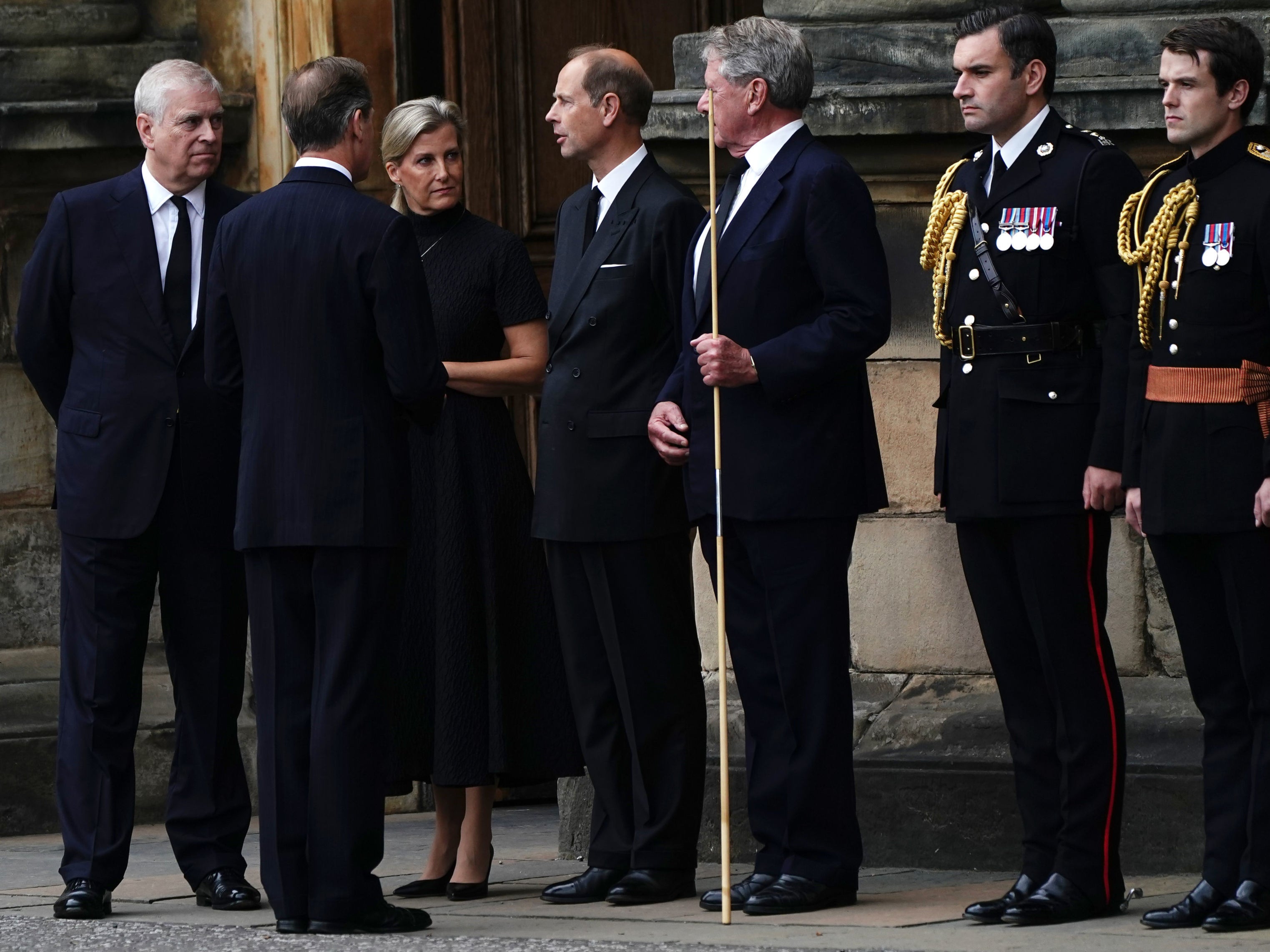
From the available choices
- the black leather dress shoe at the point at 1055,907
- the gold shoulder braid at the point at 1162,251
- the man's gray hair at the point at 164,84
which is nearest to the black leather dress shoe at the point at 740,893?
the black leather dress shoe at the point at 1055,907

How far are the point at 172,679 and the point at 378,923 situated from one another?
3.75 ft

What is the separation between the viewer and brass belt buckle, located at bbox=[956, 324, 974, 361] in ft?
18.4

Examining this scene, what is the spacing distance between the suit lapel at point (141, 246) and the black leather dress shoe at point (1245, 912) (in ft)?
9.56

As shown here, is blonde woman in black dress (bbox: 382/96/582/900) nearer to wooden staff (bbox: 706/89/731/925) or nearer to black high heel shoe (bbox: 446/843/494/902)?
black high heel shoe (bbox: 446/843/494/902)

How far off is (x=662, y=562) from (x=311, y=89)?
1.45 metres

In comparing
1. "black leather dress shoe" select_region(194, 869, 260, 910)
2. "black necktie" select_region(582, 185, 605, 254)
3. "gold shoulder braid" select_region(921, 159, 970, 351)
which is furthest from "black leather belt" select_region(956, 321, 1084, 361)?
"black leather dress shoe" select_region(194, 869, 260, 910)

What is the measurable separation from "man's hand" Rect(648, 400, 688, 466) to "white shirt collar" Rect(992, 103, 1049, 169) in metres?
0.99

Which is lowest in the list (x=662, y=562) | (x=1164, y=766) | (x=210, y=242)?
(x=1164, y=766)

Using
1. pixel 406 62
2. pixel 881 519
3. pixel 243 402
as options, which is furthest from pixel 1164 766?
pixel 406 62

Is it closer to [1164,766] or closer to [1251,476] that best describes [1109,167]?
[1251,476]

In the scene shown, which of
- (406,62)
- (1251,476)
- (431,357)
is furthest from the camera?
(406,62)

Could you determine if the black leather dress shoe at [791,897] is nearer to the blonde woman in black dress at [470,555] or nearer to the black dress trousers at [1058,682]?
the black dress trousers at [1058,682]

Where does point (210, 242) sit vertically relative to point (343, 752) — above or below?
above

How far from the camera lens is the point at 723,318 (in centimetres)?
586
